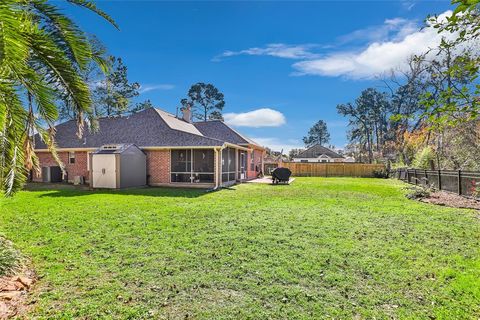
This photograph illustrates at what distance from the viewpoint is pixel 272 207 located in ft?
33.7

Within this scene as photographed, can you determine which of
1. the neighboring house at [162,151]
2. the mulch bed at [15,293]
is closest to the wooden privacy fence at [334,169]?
the neighboring house at [162,151]

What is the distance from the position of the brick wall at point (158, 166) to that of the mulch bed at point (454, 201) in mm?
13849

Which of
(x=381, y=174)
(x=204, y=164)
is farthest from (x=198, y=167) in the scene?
(x=381, y=174)

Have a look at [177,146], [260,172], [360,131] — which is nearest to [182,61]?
[177,146]

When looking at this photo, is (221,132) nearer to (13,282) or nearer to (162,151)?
(162,151)

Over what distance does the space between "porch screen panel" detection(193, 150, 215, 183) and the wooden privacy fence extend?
52.2 ft

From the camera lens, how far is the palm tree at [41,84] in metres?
4.58

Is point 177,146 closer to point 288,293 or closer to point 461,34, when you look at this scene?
point 288,293

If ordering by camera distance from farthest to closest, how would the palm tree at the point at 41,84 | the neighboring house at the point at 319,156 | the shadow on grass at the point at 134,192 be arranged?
the neighboring house at the point at 319,156
the shadow on grass at the point at 134,192
the palm tree at the point at 41,84

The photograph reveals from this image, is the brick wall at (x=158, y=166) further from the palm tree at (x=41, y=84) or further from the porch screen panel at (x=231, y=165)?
the palm tree at (x=41, y=84)

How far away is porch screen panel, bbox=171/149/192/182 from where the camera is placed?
18.0m

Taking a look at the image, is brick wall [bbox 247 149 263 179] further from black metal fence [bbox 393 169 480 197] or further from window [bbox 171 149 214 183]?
black metal fence [bbox 393 169 480 197]

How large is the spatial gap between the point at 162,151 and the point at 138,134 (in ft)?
9.07

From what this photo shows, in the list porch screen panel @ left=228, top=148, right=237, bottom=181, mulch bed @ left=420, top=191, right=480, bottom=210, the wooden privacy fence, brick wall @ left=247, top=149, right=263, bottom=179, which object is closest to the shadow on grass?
porch screen panel @ left=228, top=148, right=237, bottom=181
